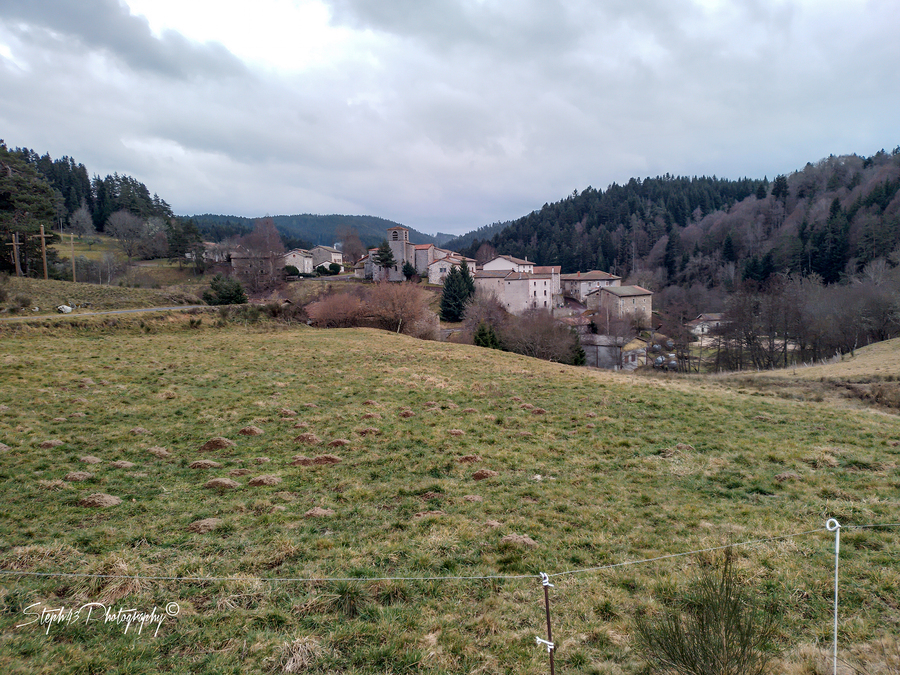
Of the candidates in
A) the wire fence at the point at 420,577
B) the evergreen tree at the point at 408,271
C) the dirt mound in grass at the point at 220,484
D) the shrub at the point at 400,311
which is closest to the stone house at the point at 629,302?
the evergreen tree at the point at 408,271

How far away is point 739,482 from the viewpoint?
27.8ft

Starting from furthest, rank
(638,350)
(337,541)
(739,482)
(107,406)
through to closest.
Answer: (638,350)
(107,406)
(739,482)
(337,541)

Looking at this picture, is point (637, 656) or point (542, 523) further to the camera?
point (542, 523)

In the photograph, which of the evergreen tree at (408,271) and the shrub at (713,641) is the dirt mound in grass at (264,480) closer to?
the shrub at (713,641)

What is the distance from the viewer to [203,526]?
638 centimetres

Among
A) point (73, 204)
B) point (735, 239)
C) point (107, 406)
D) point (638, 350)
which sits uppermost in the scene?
point (73, 204)

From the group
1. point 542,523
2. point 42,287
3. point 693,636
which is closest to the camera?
point 693,636

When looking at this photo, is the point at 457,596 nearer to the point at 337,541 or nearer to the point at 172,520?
the point at 337,541

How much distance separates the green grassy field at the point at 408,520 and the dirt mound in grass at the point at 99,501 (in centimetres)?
15

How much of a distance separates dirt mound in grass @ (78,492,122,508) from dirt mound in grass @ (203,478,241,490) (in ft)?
4.35

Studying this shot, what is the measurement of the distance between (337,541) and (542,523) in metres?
3.24

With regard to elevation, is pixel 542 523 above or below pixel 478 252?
below

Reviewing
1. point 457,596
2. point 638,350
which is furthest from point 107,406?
point 638,350

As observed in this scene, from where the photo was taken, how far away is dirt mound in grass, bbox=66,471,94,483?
7.75 metres
